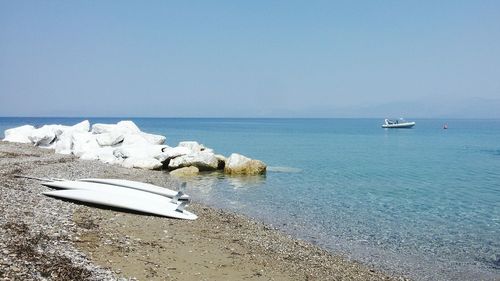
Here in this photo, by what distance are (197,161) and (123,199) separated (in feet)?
59.0

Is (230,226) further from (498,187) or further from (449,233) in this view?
(498,187)

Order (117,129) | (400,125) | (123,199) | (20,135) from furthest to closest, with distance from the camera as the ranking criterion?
(400,125) < (20,135) < (117,129) < (123,199)

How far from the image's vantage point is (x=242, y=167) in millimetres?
35312

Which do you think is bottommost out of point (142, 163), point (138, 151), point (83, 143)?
point (142, 163)

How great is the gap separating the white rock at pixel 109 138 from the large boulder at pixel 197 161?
780 cm

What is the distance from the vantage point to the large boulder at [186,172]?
3287 centimetres

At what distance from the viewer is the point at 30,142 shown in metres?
47.5

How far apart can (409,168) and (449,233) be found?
27.6m

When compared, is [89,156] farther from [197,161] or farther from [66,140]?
[197,161]

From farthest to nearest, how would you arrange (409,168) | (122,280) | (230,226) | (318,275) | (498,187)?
1. (409,168)
2. (498,187)
3. (230,226)
4. (318,275)
5. (122,280)

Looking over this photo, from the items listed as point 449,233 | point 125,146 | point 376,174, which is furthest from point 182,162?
point 449,233

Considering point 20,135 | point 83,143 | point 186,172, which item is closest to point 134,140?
point 83,143

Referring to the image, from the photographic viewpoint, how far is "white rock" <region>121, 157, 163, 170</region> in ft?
112

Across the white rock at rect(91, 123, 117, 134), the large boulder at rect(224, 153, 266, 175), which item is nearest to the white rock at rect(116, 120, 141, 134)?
the white rock at rect(91, 123, 117, 134)
